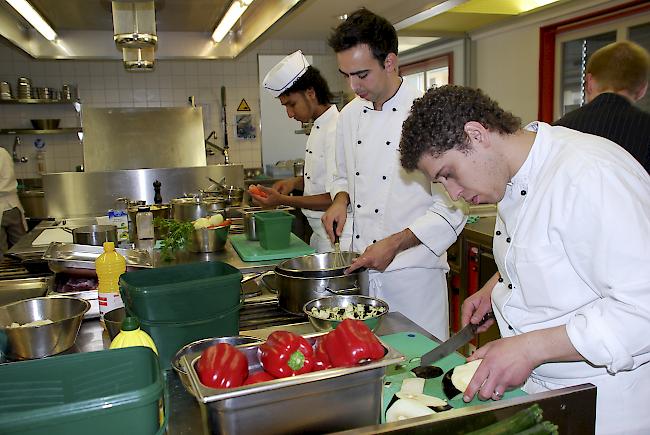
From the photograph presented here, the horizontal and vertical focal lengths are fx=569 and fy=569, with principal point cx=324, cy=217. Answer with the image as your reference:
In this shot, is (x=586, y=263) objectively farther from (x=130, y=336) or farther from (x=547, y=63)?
(x=547, y=63)

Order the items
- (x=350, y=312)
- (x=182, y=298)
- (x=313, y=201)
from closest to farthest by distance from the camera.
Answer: (x=182, y=298) → (x=350, y=312) → (x=313, y=201)

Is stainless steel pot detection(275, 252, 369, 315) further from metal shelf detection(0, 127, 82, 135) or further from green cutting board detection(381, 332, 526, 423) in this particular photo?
metal shelf detection(0, 127, 82, 135)

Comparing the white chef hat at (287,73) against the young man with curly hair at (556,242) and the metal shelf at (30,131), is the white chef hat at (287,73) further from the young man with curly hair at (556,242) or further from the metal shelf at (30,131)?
the metal shelf at (30,131)

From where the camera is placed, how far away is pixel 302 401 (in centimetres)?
106

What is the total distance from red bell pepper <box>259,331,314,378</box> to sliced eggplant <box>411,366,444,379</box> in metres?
0.37

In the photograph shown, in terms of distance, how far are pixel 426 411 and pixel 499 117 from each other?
70 centimetres

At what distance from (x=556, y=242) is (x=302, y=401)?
0.68 m

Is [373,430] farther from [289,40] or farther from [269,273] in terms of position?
[289,40]

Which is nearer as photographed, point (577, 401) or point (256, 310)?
point (577, 401)

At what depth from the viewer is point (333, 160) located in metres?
3.12

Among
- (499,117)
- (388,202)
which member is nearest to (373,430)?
(499,117)

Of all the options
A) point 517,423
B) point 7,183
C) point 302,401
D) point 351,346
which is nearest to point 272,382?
point 302,401

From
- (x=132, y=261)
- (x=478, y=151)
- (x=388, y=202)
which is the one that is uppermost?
(x=478, y=151)

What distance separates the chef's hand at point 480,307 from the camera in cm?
171
